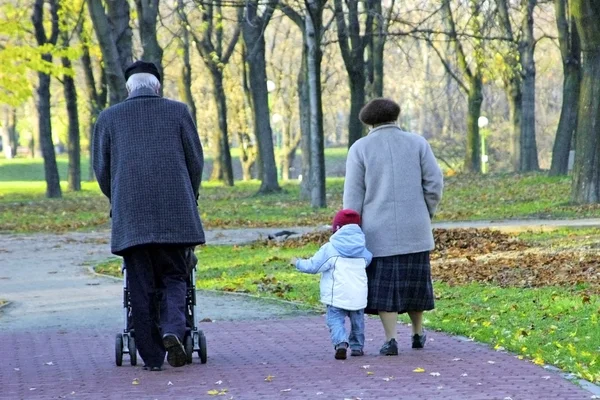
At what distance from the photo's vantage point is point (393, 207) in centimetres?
879

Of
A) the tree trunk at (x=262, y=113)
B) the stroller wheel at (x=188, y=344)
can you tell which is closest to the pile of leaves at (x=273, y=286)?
the stroller wheel at (x=188, y=344)

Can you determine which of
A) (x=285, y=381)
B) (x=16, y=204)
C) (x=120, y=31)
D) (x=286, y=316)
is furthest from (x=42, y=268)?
(x=16, y=204)

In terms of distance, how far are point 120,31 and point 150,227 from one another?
55.5ft

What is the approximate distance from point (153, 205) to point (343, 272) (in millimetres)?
1352

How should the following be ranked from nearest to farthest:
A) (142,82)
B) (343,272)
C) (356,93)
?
(142,82) < (343,272) < (356,93)

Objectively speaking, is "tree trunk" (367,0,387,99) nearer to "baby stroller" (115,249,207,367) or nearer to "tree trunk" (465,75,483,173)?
"tree trunk" (465,75,483,173)

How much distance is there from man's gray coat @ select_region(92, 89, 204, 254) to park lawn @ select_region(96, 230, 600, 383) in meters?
2.45

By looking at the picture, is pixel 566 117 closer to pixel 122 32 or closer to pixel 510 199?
pixel 510 199

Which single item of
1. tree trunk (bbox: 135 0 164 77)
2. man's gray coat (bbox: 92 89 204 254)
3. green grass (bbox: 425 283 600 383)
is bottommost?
green grass (bbox: 425 283 600 383)

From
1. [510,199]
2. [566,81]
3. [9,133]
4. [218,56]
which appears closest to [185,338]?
[510,199]

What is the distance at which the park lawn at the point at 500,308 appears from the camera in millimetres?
8711

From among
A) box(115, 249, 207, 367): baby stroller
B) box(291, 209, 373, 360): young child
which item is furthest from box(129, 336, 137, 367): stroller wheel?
box(291, 209, 373, 360): young child

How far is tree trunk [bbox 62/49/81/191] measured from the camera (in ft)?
139

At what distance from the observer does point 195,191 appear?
847 centimetres
